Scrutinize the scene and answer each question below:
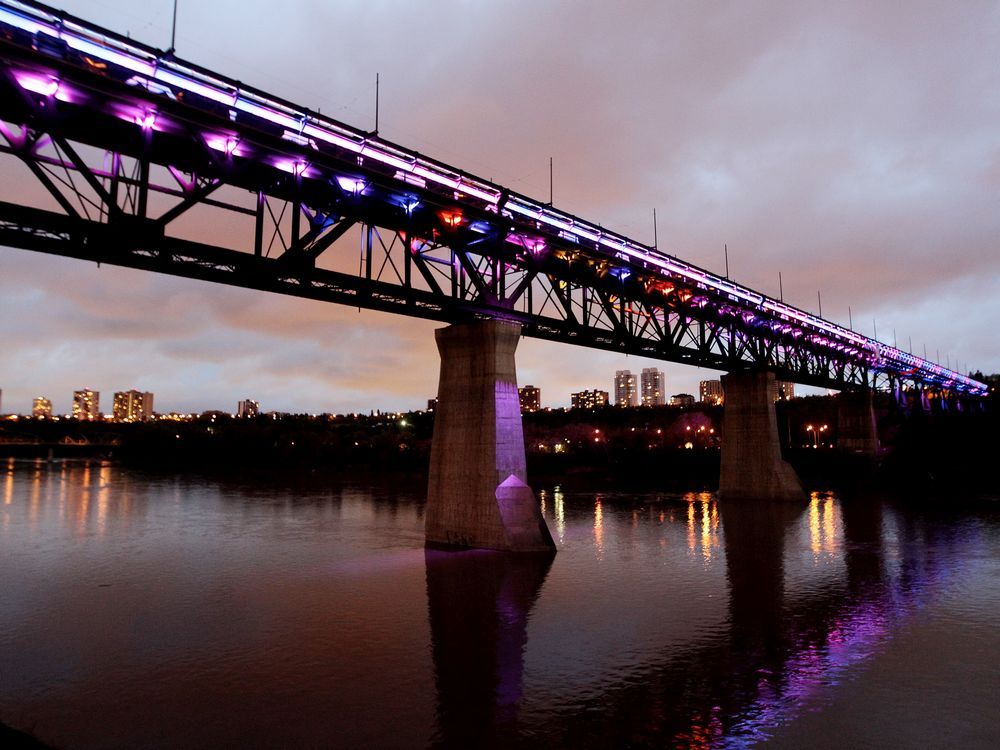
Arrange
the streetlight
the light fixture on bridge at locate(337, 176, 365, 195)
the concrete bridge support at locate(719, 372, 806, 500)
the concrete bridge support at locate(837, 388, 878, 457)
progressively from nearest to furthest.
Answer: the light fixture on bridge at locate(337, 176, 365, 195) < the concrete bridge support at locate(719, 372, 806, 500) < the concrete bridge support at locate(837, 388, 878, 457) < the streetlight

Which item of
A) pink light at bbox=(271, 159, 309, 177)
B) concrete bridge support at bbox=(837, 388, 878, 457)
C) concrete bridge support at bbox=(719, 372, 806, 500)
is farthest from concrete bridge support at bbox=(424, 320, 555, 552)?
concrete bridge support at bbox=(837, 388, 878, 457)

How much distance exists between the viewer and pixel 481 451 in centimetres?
3234

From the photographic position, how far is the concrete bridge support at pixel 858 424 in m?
89.1

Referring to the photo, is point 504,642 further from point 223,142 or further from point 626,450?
point 626,450

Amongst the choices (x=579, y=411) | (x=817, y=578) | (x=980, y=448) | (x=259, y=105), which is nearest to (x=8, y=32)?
(x=259, y=105)

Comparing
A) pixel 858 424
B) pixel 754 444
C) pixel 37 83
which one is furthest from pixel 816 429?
pixel 37 83

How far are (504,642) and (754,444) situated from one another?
159 ft

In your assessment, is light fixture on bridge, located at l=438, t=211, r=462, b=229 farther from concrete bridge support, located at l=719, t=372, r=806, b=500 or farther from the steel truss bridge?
concrete bridge support, located at l=719, t=372, r=806, b=500

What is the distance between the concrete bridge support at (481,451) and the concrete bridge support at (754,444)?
34567mm

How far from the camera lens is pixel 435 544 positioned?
3462cm

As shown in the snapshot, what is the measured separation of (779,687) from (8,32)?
2841 centimetres

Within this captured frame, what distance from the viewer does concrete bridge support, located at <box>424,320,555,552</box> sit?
1264 inches

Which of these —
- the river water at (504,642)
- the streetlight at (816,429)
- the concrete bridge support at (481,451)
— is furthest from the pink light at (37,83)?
the streetlight at (816,429)

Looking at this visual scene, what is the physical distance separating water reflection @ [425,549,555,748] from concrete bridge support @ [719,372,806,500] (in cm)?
3559
